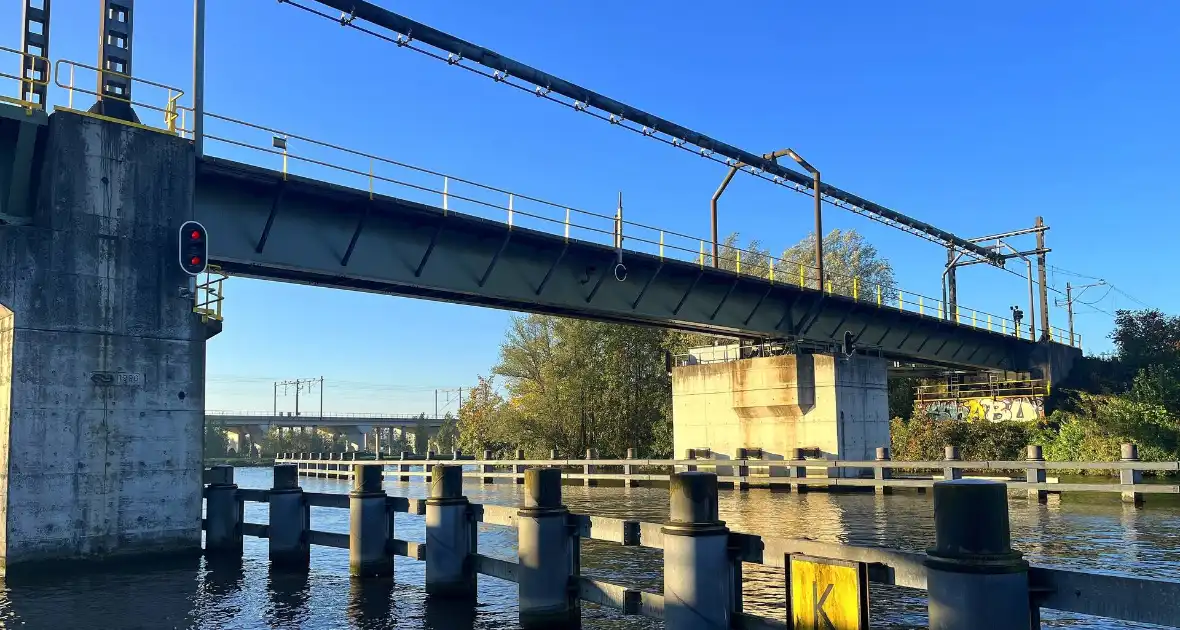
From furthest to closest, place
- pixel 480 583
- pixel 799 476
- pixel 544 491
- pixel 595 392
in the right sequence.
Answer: pixel 595 392 → pixel 799 476 → pixel 480 583 → pixel 544 491

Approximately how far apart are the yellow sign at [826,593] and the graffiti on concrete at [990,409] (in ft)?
142

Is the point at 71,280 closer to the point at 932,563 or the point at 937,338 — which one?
the point at 932,563

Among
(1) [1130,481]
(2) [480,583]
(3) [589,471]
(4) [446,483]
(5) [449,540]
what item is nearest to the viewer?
(5) [449,540]

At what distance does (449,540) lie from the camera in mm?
11586

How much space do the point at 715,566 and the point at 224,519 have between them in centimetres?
1183

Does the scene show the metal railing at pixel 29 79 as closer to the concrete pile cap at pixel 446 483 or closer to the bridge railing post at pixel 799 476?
the concrete pile cap at pixel 446 483

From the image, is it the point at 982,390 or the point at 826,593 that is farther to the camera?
the point at 982,390

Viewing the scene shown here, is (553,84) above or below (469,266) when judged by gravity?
above

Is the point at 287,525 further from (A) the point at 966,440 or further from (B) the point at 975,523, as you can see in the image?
(A) the point at 966,440

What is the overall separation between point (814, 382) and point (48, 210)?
26.5 meters

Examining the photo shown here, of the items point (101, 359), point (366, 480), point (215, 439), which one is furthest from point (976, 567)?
point (215, 439)

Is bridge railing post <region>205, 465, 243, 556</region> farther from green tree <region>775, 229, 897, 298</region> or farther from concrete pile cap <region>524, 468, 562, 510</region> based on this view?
green tree <region>775, 229, 897, 298</region>

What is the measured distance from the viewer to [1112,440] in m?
33.8

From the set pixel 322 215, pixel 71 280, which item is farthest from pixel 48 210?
pixel 322 215
